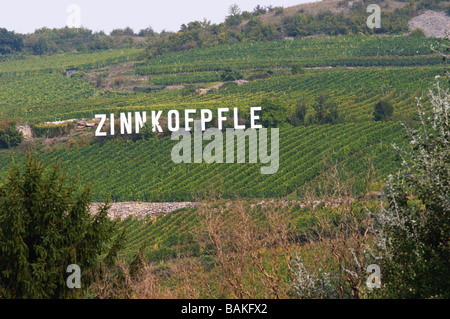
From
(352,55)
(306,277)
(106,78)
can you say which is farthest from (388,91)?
(306,277)

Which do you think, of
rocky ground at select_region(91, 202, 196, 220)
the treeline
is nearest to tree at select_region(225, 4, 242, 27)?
the treeline

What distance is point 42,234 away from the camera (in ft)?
55.4

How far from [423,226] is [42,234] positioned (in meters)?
Answer: 9.89

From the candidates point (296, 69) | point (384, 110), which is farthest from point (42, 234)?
point (296, 69)

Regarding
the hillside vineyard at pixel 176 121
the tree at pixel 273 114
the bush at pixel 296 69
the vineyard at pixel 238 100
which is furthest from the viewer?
the bush at pixel 296 69

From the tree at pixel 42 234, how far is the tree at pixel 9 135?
194 ft

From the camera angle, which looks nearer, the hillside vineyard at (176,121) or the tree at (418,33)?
the hillside vineyard at (176,121)

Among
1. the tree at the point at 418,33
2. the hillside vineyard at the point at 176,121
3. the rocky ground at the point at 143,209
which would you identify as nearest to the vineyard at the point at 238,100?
the rocky ground at the point at 143,209

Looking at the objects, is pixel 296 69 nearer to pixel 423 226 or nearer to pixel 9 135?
pixel 9 135

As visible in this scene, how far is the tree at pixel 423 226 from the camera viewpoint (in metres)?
13.7

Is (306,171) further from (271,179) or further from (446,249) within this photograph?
(446,249)

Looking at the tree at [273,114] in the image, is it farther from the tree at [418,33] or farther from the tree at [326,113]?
the tree at [418,33]

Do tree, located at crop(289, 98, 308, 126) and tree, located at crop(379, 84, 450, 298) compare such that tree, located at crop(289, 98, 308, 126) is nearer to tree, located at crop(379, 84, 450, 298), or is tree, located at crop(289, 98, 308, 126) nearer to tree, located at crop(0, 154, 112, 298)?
tree, located at crop(0, 154, 112, 298)

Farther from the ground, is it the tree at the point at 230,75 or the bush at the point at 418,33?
the bush at the point at 418,33
